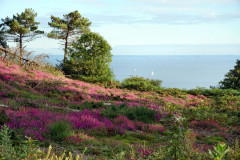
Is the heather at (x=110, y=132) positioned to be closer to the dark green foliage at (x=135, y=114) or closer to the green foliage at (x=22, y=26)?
the dark green foliage at (x=135, y=114)

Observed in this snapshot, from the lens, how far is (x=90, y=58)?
3362 cm

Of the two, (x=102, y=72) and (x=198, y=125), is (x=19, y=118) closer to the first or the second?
(x=198, y=125)

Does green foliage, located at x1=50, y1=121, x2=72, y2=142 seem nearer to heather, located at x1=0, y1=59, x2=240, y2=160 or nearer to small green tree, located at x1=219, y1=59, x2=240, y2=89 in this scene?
heather, located at x1=0, y1=59, x2=240, y2=160

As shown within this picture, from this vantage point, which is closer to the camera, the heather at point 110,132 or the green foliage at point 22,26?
the heather at point 110,132

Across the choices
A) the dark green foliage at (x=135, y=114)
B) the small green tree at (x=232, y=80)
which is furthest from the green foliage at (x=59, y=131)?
the small green tree at (x=232, y=80)

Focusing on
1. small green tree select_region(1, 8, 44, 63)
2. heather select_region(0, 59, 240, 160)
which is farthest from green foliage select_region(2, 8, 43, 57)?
heather select_region(0, 59, 240, 160)

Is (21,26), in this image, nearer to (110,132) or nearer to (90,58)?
(90,58)

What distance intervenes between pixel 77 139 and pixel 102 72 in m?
26.7

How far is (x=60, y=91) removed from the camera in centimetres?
1599

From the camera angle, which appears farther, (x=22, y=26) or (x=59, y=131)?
(x=22, y=26)

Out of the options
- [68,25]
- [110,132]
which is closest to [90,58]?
[68,25]

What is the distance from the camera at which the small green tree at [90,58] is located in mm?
32391

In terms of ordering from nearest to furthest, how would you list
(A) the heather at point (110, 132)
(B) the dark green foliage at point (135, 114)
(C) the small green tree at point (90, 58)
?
1. (A) the heather at point (110, 132)
2. (B) the dark green foliage at point (135, 114)
3. (C) the small green tree at point (90, 58)

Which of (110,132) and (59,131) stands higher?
(59,131)
